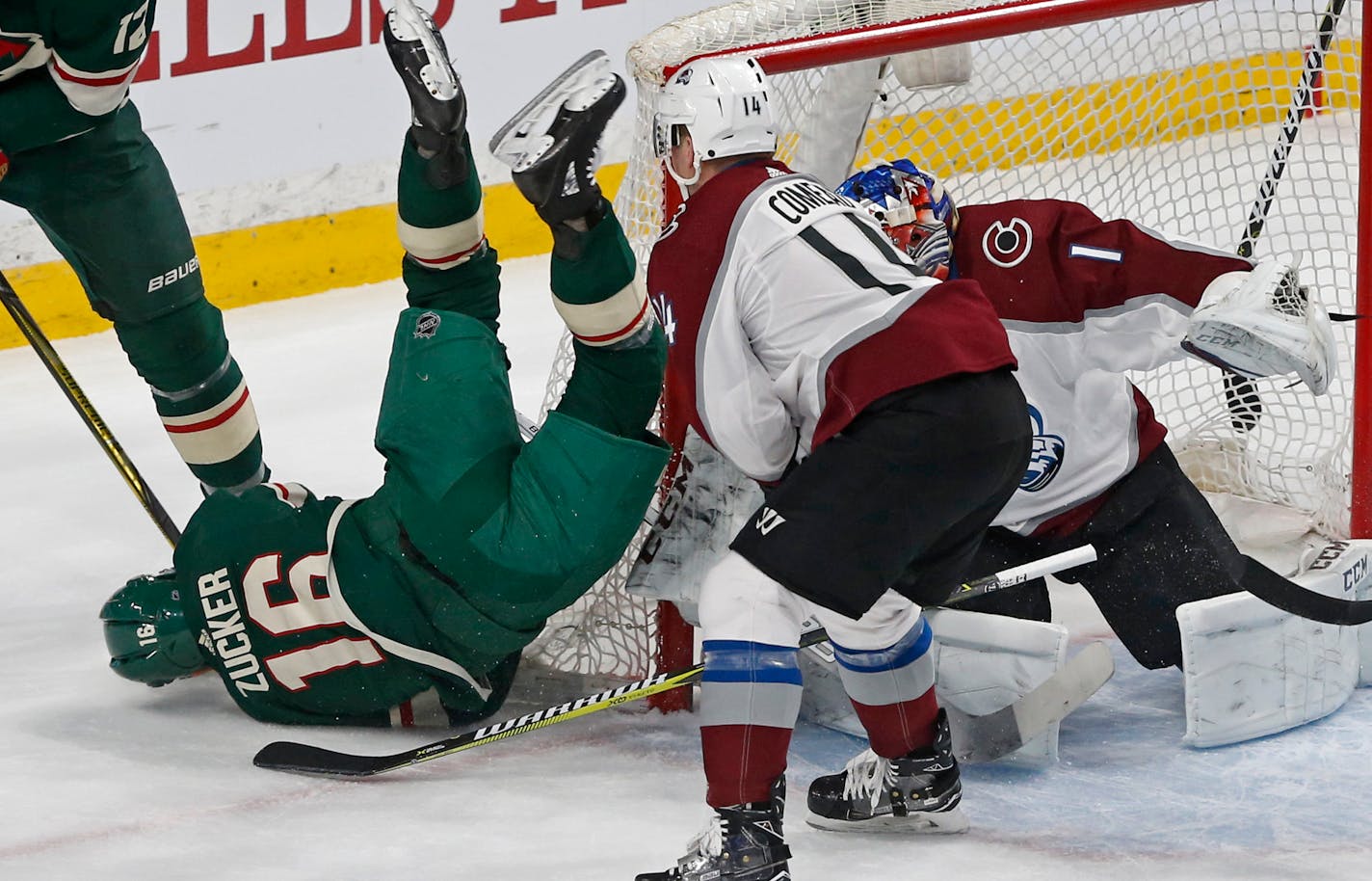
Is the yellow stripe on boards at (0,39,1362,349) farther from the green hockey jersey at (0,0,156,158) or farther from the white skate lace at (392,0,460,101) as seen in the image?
the green hockey jersey at (0,0,156,158)

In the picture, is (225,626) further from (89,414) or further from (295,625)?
(89,414)

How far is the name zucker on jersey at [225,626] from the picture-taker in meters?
2.51

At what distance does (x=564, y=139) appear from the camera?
2.17 m

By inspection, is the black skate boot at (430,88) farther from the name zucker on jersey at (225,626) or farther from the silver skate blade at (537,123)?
the name zucker on jersey at (225,626)

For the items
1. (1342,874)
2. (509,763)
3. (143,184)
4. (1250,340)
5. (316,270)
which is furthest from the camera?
(316,270)

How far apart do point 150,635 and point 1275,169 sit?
77.9 inches

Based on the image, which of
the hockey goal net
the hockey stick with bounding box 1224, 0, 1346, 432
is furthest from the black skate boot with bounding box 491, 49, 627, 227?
the hockey stick with bounding box 1224, 0, 1346, 432

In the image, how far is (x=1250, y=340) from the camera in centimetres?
234

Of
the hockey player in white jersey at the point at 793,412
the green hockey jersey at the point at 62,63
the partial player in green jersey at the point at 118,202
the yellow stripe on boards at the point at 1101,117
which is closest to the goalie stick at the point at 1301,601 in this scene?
the hockey player in white jersey at the point at 793,412

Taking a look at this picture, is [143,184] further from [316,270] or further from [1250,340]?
[316,270]

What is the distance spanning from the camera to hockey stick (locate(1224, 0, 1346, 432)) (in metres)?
3.18

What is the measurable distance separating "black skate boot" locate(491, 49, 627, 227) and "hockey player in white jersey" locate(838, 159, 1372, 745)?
0.45 metres

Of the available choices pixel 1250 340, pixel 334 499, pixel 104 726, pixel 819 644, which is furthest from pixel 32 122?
pixel 1250 340

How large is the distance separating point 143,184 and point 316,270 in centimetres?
197
